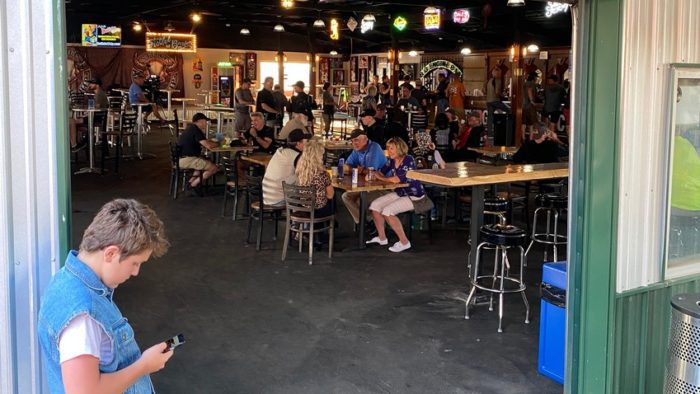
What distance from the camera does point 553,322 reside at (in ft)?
14.3

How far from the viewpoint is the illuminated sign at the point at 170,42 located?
23.1 meters

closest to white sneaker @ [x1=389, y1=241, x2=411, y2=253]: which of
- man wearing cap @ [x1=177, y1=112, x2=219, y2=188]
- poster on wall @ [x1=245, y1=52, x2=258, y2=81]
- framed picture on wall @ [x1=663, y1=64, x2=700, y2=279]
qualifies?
framed picture on wall @ [x1=663, y1=64, x2=700, y2=279]

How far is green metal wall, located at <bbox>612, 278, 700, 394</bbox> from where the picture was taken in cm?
365

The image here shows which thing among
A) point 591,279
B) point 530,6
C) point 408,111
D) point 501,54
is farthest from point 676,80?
point 501,54

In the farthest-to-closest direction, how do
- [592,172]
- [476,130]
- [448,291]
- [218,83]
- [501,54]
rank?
[218,83] → [501,54] → [476,130] → [448,291] → [592,172]

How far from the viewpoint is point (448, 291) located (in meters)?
6.23

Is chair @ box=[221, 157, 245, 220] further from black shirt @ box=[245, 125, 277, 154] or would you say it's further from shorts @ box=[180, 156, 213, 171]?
shorts @ box=[180, 156, 213, 171]

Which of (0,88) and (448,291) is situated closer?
(0,88)

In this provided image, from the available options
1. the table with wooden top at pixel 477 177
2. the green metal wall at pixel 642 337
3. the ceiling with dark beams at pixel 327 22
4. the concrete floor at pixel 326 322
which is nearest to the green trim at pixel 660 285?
the green metal wall at pixel 642 337

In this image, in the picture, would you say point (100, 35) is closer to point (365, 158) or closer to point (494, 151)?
point (494, 151)

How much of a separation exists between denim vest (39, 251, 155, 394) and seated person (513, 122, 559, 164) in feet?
23.8

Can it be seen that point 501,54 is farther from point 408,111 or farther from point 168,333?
point 168,333

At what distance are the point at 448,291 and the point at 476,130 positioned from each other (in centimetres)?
424

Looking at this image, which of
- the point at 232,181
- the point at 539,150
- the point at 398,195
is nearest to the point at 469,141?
the point at 539,150
